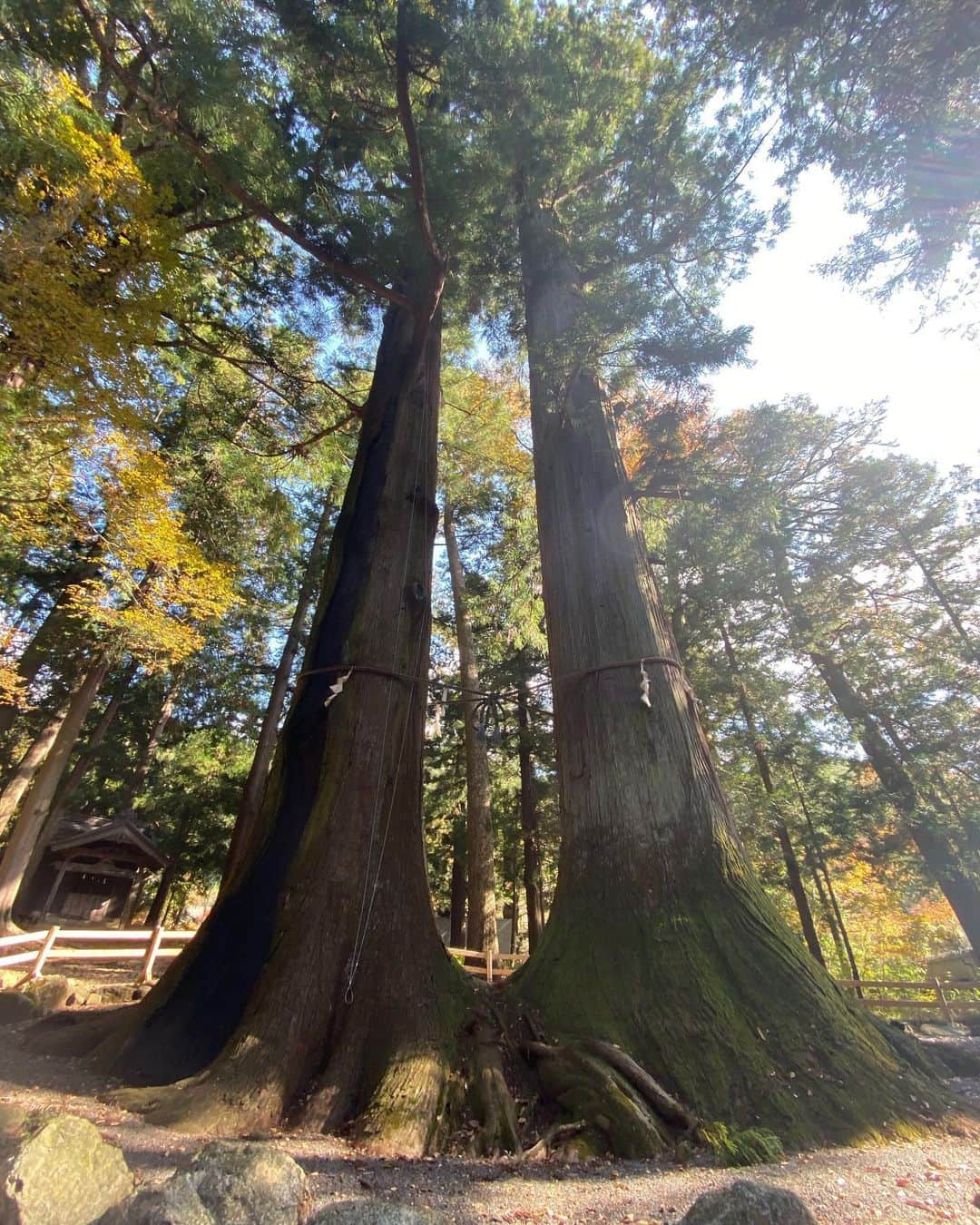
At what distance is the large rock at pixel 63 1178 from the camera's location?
126cm

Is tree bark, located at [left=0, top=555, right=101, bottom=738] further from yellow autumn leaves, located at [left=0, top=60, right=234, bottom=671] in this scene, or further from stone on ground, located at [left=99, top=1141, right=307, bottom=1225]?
stone on ground, located at [left=99, top=1141, right=307, bottom=1225]

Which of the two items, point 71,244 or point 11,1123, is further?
point 71,244

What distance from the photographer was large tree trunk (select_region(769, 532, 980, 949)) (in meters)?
10.8

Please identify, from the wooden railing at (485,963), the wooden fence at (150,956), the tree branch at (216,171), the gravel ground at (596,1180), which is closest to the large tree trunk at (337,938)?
the gravel ground at (596,1180)

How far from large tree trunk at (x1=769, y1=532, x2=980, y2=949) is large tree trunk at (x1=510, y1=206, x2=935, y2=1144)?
658cm

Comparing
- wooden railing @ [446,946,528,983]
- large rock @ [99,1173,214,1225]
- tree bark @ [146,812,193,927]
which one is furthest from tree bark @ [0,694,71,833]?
large rock @ [99,1173,214,1225]

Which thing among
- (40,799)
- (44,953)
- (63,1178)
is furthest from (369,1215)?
(40,799)

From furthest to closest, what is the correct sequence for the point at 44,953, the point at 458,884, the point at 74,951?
1. the point at 458,884
2. the point at 74,951
3. the point at 44,953

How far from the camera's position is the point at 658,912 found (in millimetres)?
2945

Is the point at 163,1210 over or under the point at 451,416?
under

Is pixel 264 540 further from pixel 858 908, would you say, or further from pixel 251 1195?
pixel 858 908

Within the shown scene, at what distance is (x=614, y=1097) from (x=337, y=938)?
1.50 meters

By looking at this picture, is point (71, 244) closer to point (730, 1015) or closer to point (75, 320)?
point (75, 320)

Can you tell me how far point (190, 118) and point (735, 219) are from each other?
5622 millimetres
